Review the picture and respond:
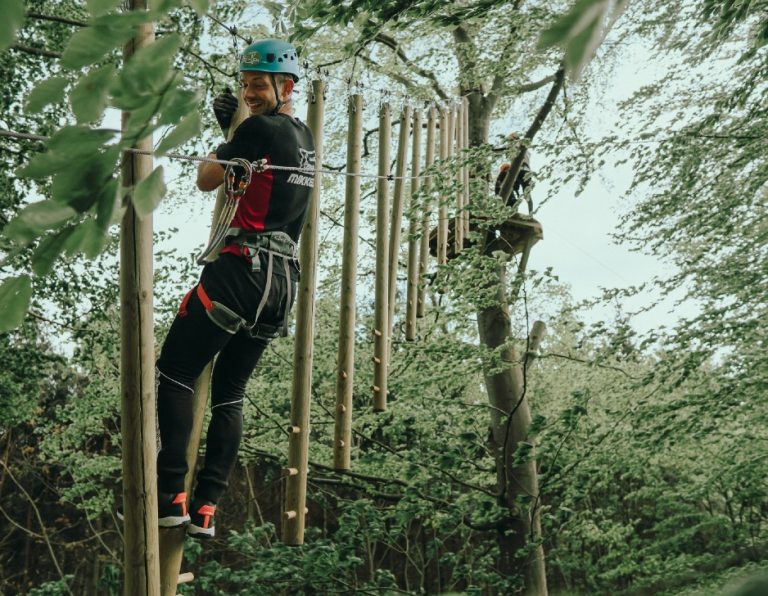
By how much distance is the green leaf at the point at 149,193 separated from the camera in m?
0.90

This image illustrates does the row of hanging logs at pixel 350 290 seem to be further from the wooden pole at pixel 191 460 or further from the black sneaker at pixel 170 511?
the black sneaker at pixel 170 511

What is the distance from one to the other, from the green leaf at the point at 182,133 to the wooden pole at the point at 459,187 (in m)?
6.30

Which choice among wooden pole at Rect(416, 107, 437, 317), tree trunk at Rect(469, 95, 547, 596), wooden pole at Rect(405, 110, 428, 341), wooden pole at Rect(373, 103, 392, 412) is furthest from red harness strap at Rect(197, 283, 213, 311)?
tree trunk at Rect(469, 95, 547, 596)

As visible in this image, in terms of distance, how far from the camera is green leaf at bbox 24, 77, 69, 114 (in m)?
0.90

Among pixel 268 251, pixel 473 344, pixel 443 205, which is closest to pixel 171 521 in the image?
pixel 268 251

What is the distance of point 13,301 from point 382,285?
3.90 m

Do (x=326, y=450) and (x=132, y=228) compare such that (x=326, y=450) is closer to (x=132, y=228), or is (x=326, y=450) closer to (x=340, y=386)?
(x=340, y=386)

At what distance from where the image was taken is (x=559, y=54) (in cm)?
1009

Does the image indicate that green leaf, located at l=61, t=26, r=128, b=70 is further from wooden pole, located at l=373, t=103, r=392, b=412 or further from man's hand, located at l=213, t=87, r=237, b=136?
wooden pole, located at l=373, t=103, r=392, b=412

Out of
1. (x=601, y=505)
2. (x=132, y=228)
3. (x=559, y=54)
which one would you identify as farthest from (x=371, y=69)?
(x=601, y=505)

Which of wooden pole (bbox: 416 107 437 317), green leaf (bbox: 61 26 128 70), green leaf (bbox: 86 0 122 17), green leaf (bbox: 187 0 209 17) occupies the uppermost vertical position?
wooden pole (bbox: 416 107 437 317)

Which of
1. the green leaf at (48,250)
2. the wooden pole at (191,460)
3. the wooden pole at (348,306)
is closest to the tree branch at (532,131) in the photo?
the wooden pole at (348,306)

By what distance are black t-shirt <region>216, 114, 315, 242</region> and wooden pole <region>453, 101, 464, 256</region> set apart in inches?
155

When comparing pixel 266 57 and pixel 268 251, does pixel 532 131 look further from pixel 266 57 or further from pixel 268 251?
pixel 268 251
